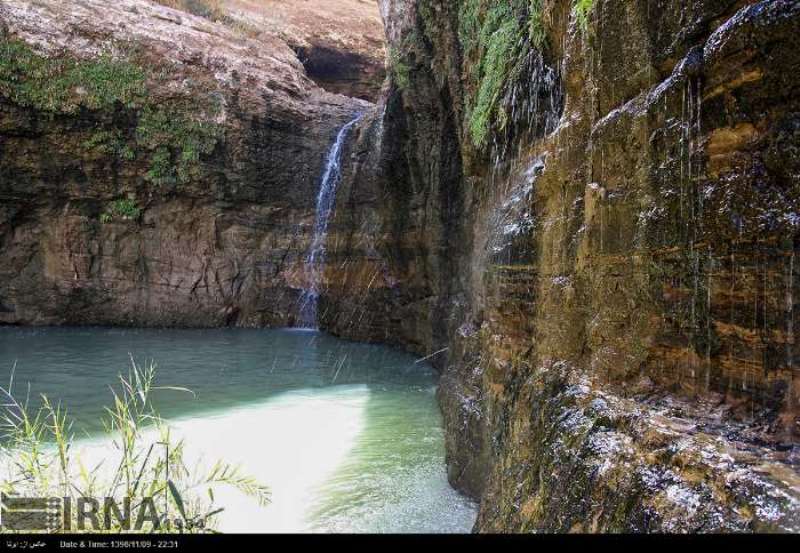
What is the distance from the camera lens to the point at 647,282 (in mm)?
2357

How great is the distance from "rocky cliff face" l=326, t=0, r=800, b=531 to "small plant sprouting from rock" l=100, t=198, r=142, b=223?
43.4 feet

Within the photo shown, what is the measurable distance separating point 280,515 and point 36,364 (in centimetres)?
757

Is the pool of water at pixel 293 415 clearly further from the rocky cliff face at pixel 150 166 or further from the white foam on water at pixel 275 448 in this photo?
the rocky cliff face at pixel 150 166

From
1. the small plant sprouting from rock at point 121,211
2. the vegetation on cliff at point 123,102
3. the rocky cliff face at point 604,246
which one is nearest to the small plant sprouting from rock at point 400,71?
the rocky cliff face at point 604,246

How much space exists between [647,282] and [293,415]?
210 inches

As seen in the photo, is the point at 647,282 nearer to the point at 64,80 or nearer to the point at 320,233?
the point at 320,233

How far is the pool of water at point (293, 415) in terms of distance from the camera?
4.13 meters

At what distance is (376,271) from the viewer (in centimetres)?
1425

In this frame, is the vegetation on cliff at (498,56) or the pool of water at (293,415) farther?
the vegetation on cliff at (498,56)

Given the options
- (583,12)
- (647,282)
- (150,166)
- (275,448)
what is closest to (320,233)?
(150,166)

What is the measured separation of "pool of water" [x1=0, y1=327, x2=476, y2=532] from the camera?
4.13 metres

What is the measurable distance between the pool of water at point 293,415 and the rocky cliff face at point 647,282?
0.75m

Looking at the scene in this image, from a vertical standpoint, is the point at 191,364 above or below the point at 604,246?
below

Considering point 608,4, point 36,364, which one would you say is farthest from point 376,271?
point 608,4
